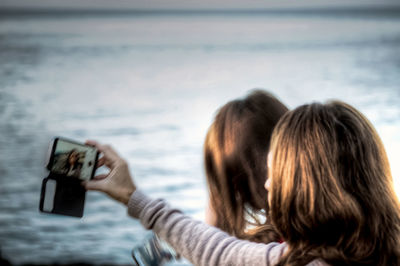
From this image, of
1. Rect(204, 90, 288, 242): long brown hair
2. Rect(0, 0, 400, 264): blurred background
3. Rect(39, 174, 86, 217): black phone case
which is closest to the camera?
Rect(39, 174, 86, 217): black phone case

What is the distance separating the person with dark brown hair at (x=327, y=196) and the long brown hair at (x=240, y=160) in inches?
10.4

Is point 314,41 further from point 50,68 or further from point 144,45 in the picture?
point 50,68

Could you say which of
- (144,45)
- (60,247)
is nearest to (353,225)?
(60,247)

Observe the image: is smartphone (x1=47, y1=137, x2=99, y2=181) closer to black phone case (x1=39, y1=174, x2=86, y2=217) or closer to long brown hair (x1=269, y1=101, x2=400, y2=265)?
black phone case (x1=39, y1=174, x2=86, y2=217)

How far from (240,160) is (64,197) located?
0.32 metres

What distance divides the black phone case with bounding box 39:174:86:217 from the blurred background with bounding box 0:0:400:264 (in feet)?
0.08

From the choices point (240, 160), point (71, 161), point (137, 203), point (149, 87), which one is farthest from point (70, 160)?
point (149, 87)

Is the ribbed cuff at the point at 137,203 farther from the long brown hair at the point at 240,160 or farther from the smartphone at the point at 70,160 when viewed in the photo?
the long brown hair at the point at 240,160

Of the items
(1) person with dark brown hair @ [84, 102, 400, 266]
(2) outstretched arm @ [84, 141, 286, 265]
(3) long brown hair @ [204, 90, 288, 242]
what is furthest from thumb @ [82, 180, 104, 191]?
(3) long brown hair @ [204, 90, 288, 242]

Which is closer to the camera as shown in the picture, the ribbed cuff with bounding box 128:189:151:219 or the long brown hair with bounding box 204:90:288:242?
the ribbed cuff with bounding box 128:189:151:219

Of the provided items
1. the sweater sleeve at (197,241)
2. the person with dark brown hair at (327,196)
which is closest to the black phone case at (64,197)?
the sweater sleeve at (197,241)

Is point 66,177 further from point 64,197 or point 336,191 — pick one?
point 336,191

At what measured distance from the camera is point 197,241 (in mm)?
659

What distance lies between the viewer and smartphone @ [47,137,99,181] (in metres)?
0.73
